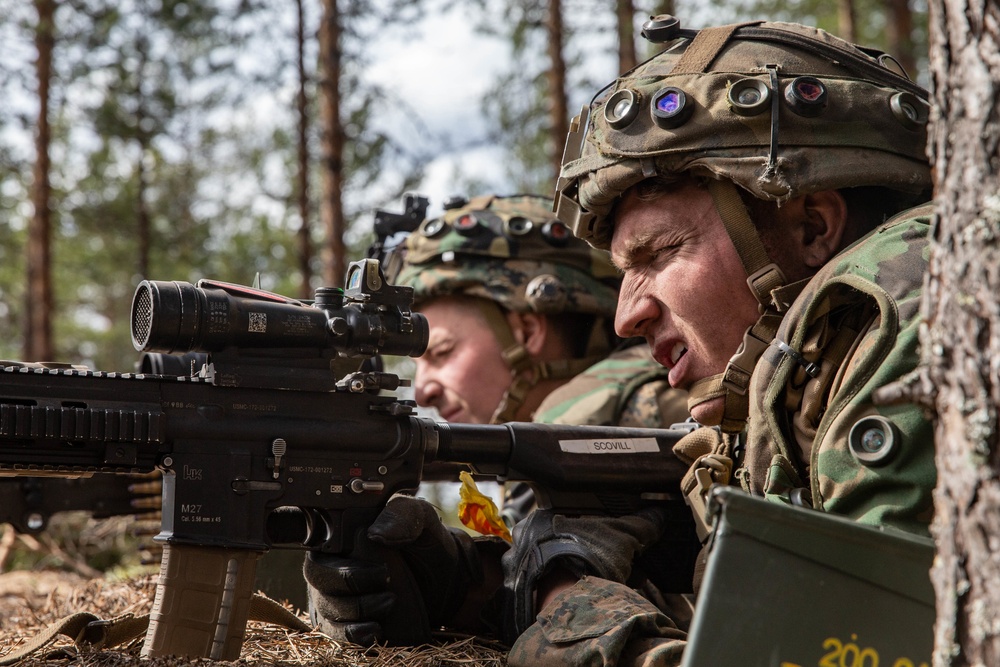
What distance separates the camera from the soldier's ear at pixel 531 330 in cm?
618

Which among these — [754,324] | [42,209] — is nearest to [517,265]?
[754,324]

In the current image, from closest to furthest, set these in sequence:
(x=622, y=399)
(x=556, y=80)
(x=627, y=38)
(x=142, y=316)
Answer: (x=142, y=316), (x=622, y=399), (x=627, y=38), (x=556, y=80)

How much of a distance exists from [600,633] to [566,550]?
0.62 m

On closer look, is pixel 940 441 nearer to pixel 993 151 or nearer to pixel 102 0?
pixel 993 151

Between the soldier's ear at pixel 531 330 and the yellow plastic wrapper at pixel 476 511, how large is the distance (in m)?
2.21

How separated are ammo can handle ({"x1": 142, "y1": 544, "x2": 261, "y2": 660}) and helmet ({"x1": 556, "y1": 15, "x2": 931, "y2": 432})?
1.67 metres

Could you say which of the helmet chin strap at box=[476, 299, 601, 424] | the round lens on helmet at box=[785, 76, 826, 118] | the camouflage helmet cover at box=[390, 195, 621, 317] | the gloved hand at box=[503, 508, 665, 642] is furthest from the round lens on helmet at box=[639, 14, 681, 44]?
the helmet chin strap at box=[476, 299, 601, 424]

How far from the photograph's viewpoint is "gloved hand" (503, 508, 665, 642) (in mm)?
3621

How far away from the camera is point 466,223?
6242mm

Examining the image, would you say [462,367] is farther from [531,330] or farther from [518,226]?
[518,226]

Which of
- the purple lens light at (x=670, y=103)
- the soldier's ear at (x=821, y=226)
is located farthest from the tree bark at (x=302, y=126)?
the soldier's ear at (x=821, y=226)

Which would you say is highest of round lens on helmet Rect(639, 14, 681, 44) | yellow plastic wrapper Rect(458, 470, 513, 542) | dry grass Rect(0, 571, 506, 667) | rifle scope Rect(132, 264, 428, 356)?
round lens on helmet Rect(639, 14, 681, 44)

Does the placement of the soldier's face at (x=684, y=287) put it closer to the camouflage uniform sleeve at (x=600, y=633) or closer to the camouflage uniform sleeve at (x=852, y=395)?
→ the camouflage uniform sleeve at (x=852, y=395)

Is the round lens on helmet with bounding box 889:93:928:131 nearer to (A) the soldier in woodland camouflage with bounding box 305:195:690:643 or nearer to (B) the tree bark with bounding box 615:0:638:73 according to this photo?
(A) the soldier in woodland camouflage with bounding box 305:195:690:643
